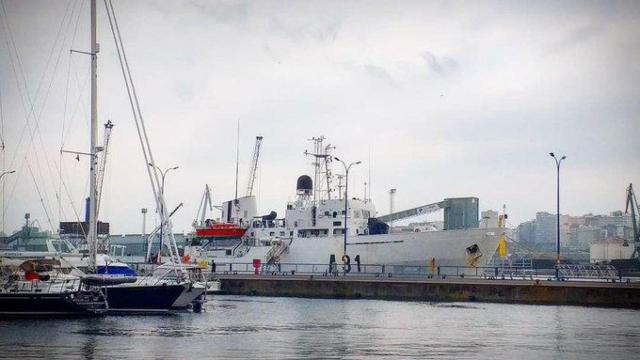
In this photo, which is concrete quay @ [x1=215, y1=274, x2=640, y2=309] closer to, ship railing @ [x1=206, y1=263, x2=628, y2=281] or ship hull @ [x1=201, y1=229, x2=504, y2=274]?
ship railing @ [x1=206, y1=263, x2=628, y2=281]

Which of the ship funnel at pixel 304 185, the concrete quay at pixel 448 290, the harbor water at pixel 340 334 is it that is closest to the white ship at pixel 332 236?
the ship funnel at pixel 304 185

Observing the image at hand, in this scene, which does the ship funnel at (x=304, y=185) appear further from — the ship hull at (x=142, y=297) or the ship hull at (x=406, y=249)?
the ship hull at (x=142, y=297)

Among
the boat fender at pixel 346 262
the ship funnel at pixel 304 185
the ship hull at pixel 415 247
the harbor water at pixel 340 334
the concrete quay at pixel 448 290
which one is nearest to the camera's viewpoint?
the harbor water at pixel 340 334

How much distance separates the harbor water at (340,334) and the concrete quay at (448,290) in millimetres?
1804

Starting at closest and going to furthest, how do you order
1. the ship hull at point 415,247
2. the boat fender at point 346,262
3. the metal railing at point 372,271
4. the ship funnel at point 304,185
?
the boat fender at point 346,262 < the metal railing at point 372,271 < the ship hull at point 415,247 < the ship funnel at point 304,185

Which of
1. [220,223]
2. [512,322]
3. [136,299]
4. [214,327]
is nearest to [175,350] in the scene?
[214,327]

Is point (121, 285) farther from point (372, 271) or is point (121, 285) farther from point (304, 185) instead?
point (304, 185)

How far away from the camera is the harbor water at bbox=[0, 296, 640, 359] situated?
30.6 metres

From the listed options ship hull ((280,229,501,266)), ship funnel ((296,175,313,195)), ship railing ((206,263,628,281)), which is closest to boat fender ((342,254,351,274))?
ship railing ((206,263,628,281))

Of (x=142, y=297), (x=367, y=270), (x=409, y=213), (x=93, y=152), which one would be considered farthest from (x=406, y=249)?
(x=93, y=152)

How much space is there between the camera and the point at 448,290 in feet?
200

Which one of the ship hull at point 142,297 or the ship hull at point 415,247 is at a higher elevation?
the ship hull at point 415,247

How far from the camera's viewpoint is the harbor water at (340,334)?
101 feet

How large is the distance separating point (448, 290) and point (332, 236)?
2887 cm
